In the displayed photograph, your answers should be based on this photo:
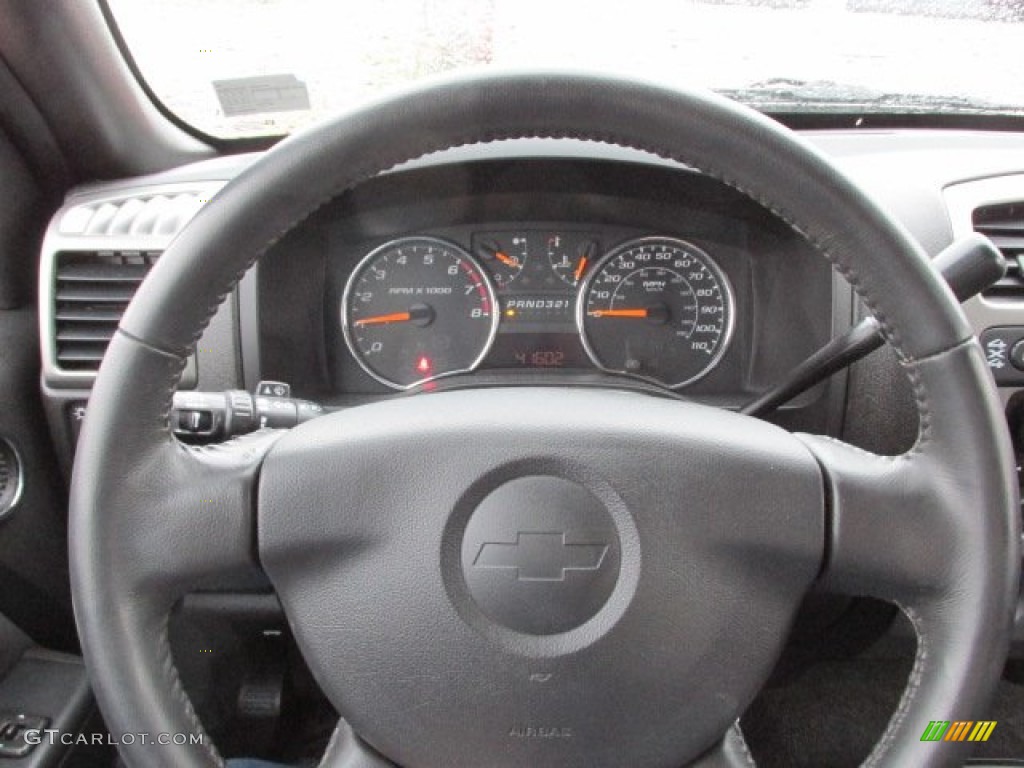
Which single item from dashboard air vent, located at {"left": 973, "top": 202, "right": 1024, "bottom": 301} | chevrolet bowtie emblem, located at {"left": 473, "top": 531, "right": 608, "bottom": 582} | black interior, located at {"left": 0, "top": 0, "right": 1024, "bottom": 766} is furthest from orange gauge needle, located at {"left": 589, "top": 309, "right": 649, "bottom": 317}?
chevrolet bowtie emblem, located at {"left": 473, "top": 531, "right": 608, "bottom": 582}

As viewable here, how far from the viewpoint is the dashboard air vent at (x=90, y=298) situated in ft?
5.57

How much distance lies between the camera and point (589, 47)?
1.83m

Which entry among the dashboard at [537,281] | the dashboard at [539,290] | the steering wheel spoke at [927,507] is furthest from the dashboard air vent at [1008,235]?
the steering wheel spoke at [927,507]

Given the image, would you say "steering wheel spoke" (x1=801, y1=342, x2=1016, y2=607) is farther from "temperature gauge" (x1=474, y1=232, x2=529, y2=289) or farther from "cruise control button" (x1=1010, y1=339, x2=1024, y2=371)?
"temperature gauge" (x1=474, y1=232, x2=529, y2=289)

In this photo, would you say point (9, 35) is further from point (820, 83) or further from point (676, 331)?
point (820, 83)

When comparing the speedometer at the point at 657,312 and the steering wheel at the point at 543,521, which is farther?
the speedometer at the point at 657,312

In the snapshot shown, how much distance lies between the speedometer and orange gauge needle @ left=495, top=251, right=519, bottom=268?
13 cm

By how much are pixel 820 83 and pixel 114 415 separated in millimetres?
1480

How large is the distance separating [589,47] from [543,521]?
44.8 inches

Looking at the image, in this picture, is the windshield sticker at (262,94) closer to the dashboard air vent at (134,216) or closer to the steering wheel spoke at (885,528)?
the dashboard air vent at (134,216)

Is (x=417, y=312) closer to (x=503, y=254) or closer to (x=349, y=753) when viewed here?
(x=503, y=254)

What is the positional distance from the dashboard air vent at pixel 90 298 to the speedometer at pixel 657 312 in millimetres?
752

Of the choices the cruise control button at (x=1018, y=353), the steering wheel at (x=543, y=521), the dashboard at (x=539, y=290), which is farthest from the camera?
the dashboard at (x=539, y=290)

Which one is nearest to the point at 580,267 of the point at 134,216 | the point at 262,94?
the point at 262,94
